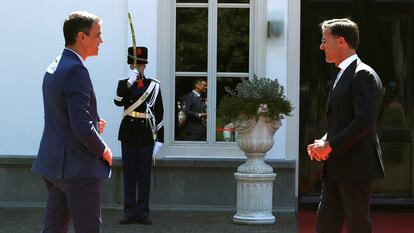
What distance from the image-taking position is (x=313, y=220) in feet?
31.6

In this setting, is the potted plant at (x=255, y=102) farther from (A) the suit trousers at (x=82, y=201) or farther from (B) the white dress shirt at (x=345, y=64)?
(A) the suit trousers at (x=82, y=201)

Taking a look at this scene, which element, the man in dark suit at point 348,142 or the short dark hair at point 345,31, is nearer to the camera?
the man in dark suit at point 348,142

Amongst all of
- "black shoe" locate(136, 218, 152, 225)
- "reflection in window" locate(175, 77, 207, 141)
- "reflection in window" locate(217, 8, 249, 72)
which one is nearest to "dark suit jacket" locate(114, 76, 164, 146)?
"black shoe" locate(136, 218, 152, 225)

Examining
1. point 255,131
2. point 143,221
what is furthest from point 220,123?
point 143,221

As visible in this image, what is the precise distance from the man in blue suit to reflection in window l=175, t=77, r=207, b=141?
4794 millimetres

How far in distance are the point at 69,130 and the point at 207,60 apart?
5.02m

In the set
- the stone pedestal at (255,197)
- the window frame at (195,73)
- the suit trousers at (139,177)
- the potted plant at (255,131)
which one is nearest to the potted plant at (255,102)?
the potted plant at (255,131)

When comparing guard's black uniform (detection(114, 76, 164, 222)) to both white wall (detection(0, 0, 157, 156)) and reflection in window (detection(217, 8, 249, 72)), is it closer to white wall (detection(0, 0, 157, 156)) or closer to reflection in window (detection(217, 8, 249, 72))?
white wall (detection(0, 0, 157, 156))

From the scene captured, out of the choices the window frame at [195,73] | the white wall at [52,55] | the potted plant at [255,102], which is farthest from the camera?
the window frame at [195,73]

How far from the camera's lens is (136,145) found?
354 inches

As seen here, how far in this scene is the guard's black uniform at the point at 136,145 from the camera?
29.5 ft

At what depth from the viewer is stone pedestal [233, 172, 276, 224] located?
352 inches

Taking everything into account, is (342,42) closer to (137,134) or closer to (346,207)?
(346,207)

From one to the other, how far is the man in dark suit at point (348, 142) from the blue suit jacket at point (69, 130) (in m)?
1.49
